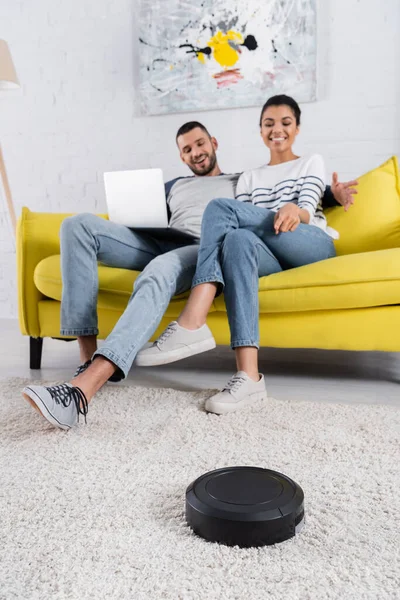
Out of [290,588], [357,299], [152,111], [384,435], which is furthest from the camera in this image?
[152,111]

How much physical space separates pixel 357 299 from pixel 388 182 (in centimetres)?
69

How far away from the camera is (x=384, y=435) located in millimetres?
1491

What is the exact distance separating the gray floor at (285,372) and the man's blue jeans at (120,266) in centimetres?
36

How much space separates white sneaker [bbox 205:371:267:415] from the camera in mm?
1715

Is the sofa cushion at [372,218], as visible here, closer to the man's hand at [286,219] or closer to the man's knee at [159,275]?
the man's hand at [286,219]

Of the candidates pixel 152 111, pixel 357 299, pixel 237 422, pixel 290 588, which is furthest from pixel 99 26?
pixel 290 588

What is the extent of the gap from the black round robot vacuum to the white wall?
96.5 inches

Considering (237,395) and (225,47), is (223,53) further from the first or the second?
(237,395)

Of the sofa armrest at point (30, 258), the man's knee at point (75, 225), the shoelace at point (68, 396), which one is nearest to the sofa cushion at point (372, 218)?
the man's knee at point (75, 225)

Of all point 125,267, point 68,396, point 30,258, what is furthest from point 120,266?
point 68,396

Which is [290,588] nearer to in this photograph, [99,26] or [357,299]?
[357,299]

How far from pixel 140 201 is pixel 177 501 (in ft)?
4.18

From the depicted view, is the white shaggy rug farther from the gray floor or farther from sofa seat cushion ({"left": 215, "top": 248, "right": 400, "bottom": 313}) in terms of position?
sofa seat cushion ({"left": 215, "top": 248, "right": 400, "bottom": 313})

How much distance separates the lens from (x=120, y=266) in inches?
87.7
